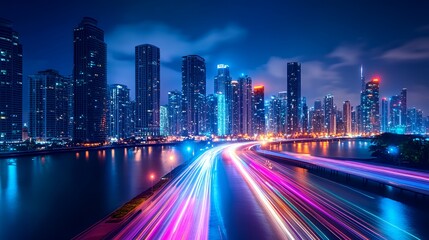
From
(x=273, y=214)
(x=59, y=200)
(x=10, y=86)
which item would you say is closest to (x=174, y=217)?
(x=273, y=214)

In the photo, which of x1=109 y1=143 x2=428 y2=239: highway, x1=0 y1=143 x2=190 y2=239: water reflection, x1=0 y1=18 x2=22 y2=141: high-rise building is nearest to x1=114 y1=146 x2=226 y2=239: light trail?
x1=109 y1=143 x2=428 y2=239: highway

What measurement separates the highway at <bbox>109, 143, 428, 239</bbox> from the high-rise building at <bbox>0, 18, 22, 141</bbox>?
179m

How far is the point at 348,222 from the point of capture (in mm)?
20406

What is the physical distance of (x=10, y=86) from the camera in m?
184

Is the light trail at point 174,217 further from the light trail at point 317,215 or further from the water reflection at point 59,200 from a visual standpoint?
the water reflection at point 59,200

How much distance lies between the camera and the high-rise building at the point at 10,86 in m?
175

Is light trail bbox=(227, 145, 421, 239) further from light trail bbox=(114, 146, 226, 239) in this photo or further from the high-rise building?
the high-rise building

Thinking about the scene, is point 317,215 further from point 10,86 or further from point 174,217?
point 10,86

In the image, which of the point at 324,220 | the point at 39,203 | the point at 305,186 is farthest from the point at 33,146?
the point at 324,220

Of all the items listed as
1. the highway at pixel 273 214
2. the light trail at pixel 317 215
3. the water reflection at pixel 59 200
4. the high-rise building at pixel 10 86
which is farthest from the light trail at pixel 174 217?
the high-rise building at pixel 10 86

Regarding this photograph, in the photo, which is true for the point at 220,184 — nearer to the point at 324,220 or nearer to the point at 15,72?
the point at 324,220

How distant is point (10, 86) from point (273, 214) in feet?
679

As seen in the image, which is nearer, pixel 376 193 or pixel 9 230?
pixel 9 230

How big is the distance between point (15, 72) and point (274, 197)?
210 metres
